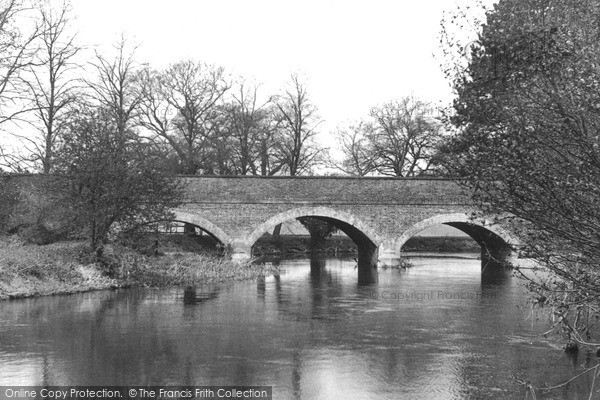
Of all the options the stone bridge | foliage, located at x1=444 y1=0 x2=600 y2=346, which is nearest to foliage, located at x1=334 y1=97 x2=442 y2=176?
the stone bridge

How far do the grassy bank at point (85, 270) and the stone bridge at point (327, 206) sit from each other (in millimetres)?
3402

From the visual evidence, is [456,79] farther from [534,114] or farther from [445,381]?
[445,381]

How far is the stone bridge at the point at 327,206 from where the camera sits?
81.1 feet

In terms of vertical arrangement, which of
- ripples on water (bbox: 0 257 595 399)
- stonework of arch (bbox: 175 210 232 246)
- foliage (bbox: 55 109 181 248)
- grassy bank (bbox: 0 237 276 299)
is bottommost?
ripples on water (bbox: 0 257 595 399)

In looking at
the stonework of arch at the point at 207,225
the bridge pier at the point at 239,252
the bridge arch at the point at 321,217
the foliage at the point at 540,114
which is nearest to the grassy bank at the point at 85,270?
the bridge pier at the point at 239,252

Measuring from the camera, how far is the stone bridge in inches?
973

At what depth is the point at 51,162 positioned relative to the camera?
17766mm

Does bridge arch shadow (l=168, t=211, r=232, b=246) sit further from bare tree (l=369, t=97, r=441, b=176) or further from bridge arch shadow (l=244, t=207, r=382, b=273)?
bare tree (l=369, t=97, r=441, b=176)

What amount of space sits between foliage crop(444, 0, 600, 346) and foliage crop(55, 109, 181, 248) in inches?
529

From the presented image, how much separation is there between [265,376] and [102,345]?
3.18 m

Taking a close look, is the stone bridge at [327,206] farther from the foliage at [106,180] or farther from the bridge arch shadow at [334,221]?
the foliage at [106,180]

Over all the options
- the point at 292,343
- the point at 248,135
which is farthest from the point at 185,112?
→ the point at 292,343

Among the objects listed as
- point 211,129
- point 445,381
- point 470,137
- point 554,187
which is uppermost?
point 211,129

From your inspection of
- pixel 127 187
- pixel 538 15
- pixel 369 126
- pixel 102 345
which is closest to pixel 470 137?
pixel 538 15
